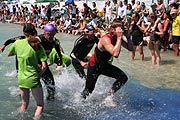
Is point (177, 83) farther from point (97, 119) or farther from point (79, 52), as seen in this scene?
point (97, 119)

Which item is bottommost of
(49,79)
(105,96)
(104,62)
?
(105,96)

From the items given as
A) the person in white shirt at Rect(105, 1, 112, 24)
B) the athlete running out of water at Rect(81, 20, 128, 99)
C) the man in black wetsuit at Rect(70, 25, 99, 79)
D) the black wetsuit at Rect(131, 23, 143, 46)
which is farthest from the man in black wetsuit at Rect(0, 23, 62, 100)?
the person in white shirt at Rect(105, 1, 112, 24)

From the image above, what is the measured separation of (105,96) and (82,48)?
120 centimetres

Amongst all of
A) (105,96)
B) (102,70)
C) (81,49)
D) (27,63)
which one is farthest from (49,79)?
(27,63)

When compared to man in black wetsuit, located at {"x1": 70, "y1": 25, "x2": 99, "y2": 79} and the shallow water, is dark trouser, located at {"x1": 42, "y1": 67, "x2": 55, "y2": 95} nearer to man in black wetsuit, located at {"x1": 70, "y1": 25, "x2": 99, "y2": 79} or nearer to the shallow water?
the shallow water

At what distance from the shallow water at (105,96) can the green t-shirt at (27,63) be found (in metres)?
0.95

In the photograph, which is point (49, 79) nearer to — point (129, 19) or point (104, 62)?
point (104, 62)

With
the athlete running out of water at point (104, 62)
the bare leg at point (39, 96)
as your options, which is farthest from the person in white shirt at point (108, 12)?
the bare leg at point (39, 96)

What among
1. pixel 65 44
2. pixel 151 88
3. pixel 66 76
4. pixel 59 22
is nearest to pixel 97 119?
pixel 151 88

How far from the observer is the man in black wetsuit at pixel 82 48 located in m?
7.87

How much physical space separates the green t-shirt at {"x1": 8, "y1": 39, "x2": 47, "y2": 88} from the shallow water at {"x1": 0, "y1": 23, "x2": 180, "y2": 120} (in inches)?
37.3

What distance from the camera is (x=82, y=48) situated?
27.0ft

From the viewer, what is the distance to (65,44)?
17.0 meters

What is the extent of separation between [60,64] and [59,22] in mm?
16412
